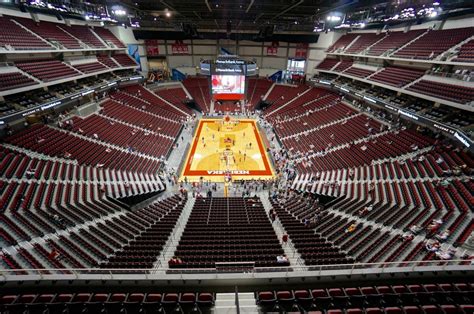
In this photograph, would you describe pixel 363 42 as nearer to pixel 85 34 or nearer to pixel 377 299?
pixel 377 299

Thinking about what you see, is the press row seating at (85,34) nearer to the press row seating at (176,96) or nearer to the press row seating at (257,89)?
the press row seating at (176,96)

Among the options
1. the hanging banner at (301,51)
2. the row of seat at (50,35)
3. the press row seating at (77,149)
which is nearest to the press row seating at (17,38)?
the row of seat at (50,35)

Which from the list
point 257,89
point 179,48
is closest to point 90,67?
point 179,48

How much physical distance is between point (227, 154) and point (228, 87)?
53.2 feet

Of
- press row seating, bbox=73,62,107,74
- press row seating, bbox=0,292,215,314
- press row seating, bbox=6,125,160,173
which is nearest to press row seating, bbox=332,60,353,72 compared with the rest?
press row seating, bbox=6,125,160,173

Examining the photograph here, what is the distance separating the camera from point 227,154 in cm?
2838

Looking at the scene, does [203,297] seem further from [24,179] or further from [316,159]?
[316,159]

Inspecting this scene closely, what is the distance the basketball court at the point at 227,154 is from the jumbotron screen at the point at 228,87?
16.7 ft

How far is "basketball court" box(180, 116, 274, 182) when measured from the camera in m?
24.9

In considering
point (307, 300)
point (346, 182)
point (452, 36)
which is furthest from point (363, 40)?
point (307, 300)

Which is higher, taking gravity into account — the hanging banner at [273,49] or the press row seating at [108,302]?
the hanging banner at [273,49]

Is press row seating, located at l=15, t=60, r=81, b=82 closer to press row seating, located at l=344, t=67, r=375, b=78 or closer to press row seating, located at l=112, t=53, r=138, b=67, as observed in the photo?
press row seating, located at l=112, t=53, r=138, b=67

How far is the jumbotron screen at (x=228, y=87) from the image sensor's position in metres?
38.6

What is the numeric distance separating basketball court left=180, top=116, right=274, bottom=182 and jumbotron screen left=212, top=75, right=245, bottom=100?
5.10 metres
